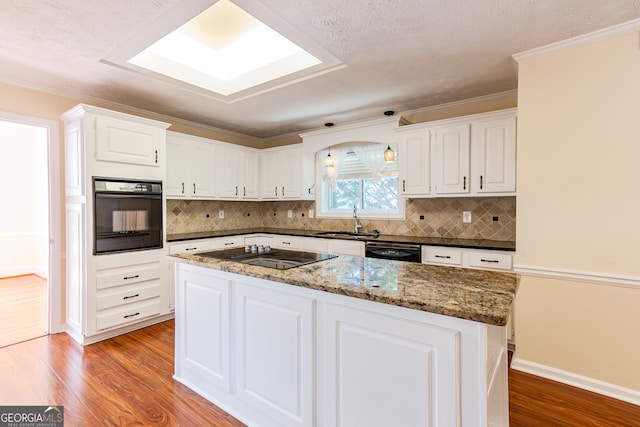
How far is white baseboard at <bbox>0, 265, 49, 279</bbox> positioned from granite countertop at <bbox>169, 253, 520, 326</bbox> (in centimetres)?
552

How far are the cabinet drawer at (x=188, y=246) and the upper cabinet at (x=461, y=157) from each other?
257 cm

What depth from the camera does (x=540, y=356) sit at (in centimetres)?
247

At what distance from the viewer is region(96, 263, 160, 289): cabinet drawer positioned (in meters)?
3.07

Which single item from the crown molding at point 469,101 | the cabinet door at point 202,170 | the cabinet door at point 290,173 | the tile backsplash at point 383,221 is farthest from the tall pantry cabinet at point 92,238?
the crown molding at point 469,101

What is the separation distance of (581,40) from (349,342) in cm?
267

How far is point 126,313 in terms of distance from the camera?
3.25 m

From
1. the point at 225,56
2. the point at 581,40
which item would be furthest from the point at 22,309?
the point at 581,40

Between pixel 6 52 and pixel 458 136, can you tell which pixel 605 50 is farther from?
pixel 6 52

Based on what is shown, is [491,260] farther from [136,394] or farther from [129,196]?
[129,196]

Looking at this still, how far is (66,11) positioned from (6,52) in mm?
1023

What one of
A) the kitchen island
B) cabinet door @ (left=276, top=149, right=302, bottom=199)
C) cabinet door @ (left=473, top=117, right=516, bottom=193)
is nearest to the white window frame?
cabinet door @ (left=276, top=149, right=302, bottom=199)

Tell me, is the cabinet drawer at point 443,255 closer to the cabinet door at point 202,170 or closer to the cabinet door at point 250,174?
the cabinet door at point 250,174

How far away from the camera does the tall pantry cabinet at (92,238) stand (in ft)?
9.75

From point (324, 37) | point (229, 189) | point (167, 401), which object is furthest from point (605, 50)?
point (229, 189)
